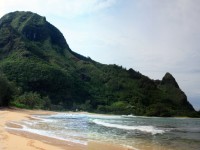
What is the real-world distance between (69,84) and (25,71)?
28.3 m

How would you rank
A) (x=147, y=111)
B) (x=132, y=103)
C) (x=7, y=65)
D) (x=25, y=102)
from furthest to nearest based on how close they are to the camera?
(x=132, y=103)
(x=147, y=111)
(x=7, y=65)
(x=25, y=102)

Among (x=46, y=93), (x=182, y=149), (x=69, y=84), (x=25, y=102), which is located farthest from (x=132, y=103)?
(x=182, y=149)

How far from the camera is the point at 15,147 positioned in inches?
531

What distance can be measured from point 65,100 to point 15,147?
522ft

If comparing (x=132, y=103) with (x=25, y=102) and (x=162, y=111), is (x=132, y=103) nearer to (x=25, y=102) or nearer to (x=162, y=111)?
(x=162, y=111)

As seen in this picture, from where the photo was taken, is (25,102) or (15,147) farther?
(25,102)

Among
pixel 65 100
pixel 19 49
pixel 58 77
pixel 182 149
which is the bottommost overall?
pixel 182 149

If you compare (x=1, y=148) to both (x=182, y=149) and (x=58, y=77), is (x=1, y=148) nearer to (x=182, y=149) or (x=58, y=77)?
(x=182, y=149)

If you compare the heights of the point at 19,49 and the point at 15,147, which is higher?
the point at 19,49

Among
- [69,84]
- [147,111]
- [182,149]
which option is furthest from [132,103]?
[182,149]

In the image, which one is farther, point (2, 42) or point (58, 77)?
point (2, 42)

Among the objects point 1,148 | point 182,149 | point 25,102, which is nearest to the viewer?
point 1,148

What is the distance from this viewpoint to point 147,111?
584 ft

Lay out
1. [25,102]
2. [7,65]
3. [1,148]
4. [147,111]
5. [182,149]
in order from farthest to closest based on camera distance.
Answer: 1. [147,111]
2. [7,65]
3. [25,102]
4. [182,149]
5. [1,148]
